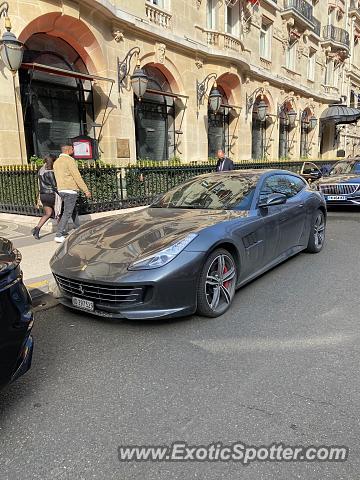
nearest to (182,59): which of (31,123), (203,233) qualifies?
(31,123)

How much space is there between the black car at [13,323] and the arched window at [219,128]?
16987mm

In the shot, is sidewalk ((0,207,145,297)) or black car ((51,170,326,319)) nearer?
black car ((51,170,326,319))

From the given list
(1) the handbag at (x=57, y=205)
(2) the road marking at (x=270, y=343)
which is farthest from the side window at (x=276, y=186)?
(1) the handbag at (x=57, y=205)

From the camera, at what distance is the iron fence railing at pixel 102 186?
8.98m

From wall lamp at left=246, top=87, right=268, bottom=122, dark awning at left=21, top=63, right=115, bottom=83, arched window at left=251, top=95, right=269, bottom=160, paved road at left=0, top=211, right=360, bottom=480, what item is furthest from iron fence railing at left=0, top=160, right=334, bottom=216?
arched window at left=251, top=95, right=269, bottom=160

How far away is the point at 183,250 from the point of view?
342 centimetres

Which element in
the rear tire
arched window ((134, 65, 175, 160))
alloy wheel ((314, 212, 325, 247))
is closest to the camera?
the rear tire

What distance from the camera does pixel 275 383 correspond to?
263 cm

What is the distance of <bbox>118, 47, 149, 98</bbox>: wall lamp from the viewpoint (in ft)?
40.4

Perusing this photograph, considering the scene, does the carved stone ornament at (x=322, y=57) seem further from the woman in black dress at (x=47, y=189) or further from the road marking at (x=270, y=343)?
the road marking at (x=270, y=343)

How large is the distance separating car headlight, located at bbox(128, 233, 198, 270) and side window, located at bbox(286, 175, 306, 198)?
2537mm

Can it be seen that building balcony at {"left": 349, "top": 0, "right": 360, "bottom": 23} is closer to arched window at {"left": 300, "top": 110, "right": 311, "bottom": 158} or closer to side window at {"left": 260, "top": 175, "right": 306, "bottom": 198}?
arched window at {"left": 300, "top": 110, "right": 311, "bottom": 158}

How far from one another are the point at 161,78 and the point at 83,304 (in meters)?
13.9

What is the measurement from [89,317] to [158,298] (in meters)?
0.92
